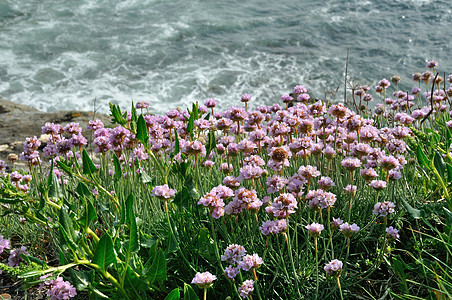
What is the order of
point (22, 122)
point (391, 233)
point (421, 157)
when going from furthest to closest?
point (22, 122)
point (421, 157)
point (391, 233)

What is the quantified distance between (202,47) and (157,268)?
10.7 meters

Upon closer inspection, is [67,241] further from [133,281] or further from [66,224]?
[133,281]

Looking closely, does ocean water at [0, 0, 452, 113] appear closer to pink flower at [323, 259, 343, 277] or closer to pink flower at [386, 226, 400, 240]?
pink flower at [386, 226, 400, 240]

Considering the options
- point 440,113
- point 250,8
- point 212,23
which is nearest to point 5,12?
point 212,23

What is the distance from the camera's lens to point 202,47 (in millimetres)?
12180

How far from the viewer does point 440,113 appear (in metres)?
4.30

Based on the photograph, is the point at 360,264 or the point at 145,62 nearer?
the point at 360,264

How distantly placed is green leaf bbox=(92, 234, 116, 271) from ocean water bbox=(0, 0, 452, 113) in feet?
23.9

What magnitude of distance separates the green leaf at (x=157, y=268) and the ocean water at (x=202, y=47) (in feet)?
23.7

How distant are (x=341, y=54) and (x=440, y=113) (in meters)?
7.65

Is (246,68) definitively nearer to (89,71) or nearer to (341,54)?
(341,54)

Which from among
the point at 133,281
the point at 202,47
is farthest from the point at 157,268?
the point at 202,47

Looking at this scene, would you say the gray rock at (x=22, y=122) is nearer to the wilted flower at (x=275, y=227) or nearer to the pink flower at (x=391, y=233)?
the wilted flower at (x=275, y=227)

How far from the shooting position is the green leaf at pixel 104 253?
1.89 metres
